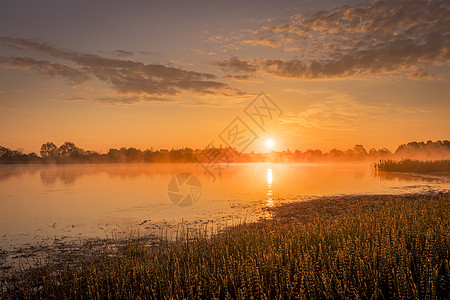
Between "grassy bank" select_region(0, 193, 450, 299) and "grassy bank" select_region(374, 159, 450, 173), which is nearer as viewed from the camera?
"grassy bank" select_region(0, 193, 450, 299)

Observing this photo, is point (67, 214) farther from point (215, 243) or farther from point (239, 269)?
point (239, 269)

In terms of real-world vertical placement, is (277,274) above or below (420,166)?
below

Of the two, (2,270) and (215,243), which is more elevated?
(215,243)

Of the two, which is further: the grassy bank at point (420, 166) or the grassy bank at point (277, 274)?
the grassy bank at point (420, 166)

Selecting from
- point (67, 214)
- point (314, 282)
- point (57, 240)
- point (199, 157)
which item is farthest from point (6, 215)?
point (199, 157)

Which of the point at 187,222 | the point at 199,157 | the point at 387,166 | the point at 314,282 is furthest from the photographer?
the point at 199,157

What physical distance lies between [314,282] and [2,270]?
1089 cm

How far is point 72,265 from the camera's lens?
440 inches

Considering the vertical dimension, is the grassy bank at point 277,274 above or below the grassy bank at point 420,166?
below

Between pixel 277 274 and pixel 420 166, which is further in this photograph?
pixel 420 166

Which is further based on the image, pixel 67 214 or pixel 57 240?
pixel 67 214

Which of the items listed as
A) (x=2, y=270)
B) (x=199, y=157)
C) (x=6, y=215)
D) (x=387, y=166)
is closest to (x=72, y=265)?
(x=2, y=270)

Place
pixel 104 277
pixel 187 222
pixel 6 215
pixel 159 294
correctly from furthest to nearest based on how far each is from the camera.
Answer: pixel 6 215, pixel 187 222, pixel 104 277, pixel 159 294

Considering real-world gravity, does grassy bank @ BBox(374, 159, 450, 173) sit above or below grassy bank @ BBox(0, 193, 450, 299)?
above
